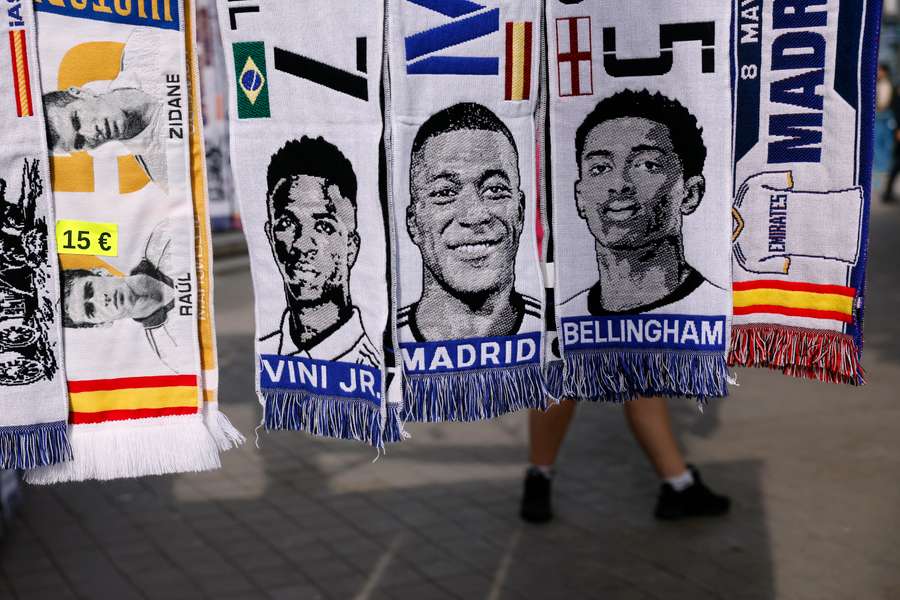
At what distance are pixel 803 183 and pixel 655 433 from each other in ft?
7.21

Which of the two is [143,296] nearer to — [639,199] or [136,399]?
[136,399]

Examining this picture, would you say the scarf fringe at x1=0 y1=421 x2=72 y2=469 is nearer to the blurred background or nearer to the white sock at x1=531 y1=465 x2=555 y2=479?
the blurred background

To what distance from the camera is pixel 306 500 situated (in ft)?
16.3

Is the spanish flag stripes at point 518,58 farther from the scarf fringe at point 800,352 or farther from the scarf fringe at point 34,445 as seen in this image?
the scarf fringe at point 34,445

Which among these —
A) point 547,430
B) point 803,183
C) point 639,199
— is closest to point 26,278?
point 639,199

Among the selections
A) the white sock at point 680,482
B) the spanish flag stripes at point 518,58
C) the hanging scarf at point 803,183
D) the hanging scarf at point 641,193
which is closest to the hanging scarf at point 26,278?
the spanish flag stripes at point 518,58

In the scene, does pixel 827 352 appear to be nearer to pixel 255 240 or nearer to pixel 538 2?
pixel 538 2

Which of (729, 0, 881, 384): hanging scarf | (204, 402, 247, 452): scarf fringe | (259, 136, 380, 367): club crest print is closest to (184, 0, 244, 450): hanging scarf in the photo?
Result: (204, 402, 247, 452): scarf fringe

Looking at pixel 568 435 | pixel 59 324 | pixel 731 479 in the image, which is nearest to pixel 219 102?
pixel 568 435

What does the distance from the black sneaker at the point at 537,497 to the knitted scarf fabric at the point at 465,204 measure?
7.63 feet

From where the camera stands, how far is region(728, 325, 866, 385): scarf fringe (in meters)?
2.40

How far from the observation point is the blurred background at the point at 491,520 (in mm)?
4105

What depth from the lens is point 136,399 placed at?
2.26 m

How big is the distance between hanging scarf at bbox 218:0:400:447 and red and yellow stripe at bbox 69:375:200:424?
16 cm
